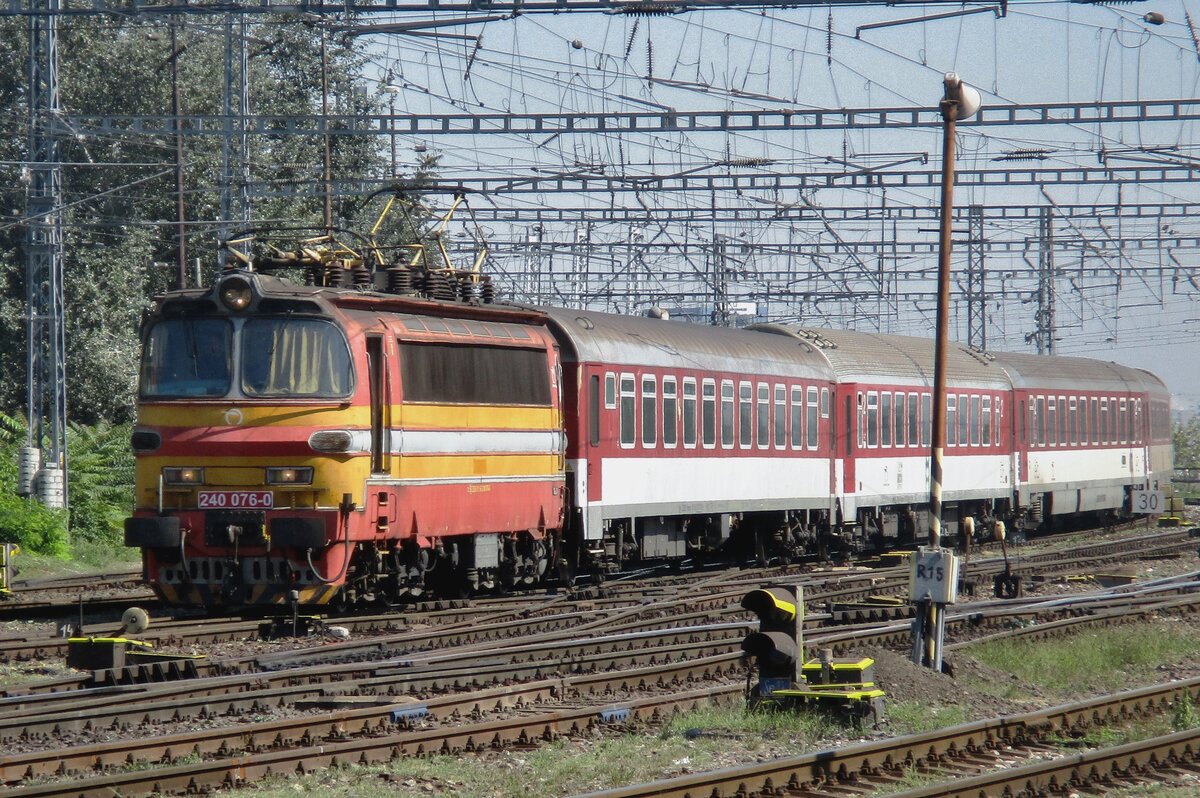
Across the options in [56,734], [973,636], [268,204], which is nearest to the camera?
[56,734]

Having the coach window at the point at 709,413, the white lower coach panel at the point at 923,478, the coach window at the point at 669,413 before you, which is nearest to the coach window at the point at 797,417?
the white lower coach panel at the point at 923,478

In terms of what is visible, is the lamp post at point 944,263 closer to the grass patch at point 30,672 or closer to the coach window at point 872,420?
the grass patch at point 30,672

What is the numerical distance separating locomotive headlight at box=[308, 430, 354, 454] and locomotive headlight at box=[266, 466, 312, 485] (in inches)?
9.5

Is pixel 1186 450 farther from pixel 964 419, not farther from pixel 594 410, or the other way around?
pixel 594 410

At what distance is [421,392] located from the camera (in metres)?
17.8

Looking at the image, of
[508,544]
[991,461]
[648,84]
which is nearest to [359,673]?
[508,544]

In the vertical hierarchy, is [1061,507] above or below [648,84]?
below

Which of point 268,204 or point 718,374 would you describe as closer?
point 718,374

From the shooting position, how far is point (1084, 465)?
39281 millimetres

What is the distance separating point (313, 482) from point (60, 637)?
2.78 metres

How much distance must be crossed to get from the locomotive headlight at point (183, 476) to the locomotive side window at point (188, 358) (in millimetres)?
774

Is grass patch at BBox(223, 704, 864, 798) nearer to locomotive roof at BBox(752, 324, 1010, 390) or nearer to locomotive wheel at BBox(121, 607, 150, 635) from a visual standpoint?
locomotive wheel at BBox(121, 607, 150, 635)

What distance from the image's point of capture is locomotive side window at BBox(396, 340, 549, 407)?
17.7 metres

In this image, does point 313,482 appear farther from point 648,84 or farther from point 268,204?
point 268,204
